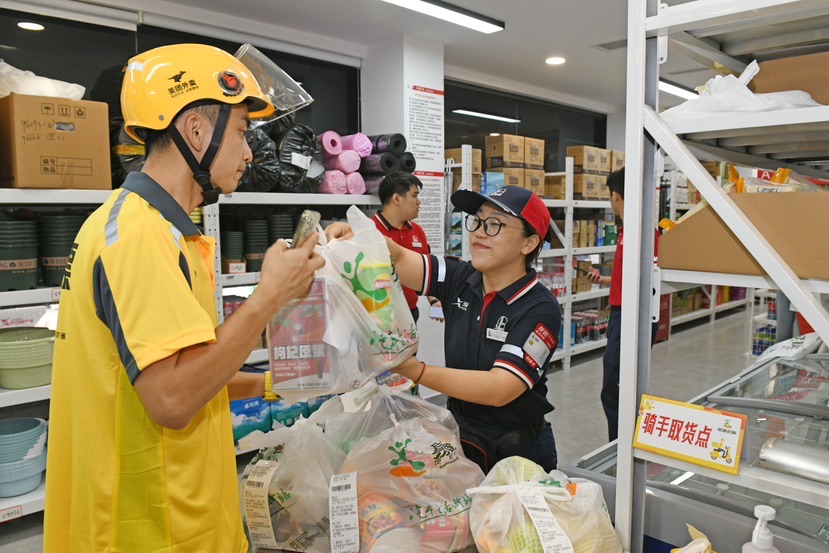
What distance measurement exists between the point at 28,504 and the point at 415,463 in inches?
108

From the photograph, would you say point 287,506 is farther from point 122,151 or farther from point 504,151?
point 504,151

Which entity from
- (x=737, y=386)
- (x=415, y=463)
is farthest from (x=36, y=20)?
(x=737, y=386)

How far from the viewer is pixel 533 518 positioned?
1100 mm

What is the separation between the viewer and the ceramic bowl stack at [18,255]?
2.91 m

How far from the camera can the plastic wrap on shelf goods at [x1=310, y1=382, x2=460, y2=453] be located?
1471 mm

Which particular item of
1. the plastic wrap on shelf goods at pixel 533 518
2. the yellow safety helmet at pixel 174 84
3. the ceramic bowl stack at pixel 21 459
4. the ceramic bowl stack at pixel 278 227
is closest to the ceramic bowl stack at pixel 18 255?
the ceramic bowl stack at pixel 21 459

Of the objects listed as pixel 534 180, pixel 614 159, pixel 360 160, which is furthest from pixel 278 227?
pixel 614 159

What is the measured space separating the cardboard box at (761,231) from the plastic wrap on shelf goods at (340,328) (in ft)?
2.08

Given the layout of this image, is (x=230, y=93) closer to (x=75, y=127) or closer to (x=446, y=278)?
(x=446, y=278)

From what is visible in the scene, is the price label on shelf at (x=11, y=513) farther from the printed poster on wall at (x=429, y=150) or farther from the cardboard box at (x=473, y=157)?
the cardboard box at (x=473, y=157)

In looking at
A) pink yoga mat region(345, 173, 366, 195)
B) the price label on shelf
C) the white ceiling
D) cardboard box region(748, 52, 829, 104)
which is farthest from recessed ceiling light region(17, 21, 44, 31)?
cardboard box region(748, 52, 829, 104)

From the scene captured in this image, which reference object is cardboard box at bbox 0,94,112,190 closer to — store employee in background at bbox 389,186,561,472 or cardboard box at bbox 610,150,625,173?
store employee in background at bbox 389,186,561,472

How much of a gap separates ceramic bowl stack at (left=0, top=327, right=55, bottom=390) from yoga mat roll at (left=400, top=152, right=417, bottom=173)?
2701 mm

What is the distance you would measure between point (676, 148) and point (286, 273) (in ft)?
2.72
